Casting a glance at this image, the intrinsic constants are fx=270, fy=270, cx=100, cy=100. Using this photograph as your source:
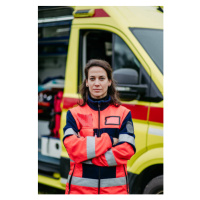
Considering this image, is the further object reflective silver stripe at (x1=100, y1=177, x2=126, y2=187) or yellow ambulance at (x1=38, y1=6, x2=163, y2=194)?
yellow ambulance at (x1=38, y1=6, x2=163, y2=194)

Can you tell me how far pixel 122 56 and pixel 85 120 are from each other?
1.37 metres

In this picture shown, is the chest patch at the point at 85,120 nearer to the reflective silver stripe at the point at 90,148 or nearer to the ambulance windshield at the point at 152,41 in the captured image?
the reflective silver stripe at the point at 90,148

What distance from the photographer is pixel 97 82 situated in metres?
1.96

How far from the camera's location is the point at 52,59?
5.46 m

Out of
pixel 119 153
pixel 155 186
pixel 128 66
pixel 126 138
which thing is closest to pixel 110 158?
pixel 119 153

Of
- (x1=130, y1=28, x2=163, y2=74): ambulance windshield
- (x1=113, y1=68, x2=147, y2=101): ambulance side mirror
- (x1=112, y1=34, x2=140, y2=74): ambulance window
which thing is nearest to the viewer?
(x1=113, y1=68, x2=147, y2=101): ambulance side mirror

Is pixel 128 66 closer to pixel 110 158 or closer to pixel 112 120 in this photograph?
pixel 112 120

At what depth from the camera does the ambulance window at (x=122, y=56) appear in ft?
9.91

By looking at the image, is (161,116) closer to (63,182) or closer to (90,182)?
(90,182)

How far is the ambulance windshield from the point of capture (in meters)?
2.86

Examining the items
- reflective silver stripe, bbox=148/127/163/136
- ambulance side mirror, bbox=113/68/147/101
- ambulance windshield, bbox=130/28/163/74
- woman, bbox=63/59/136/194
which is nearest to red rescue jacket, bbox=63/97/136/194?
woman, bbox=63/59/136/194

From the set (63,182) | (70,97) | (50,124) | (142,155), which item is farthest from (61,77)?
(142,155)

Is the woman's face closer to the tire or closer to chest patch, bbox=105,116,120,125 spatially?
chest patch, bbox=105,116,120,125

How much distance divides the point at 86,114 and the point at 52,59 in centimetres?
369
